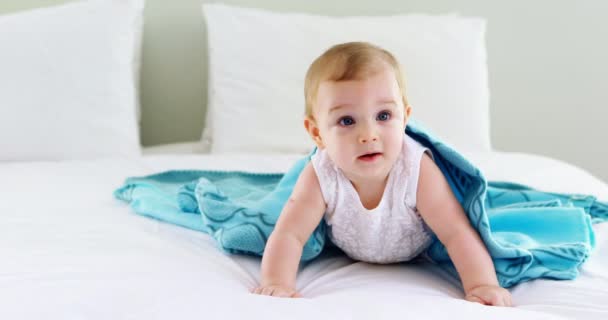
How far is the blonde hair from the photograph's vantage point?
1.09 meters

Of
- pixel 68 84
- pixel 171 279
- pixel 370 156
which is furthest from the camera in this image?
pixel 68 84

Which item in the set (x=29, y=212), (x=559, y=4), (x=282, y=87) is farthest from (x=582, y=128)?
(x=29, y=212)

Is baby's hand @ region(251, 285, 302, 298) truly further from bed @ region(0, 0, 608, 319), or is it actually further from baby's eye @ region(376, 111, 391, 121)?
baby's eye @ region(376, 111, 391, 121)

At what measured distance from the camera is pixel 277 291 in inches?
40.9

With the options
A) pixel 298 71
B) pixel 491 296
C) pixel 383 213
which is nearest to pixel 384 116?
pixel 383 213

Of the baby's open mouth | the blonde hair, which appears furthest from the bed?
the blonde hair

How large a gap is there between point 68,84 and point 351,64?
4.09ft

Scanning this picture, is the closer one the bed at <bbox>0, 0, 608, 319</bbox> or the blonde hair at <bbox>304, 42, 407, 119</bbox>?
the bed at <bbox>0, 0, 608, 319</bbox>

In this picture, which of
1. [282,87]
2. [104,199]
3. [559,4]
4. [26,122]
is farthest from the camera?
[559,4]

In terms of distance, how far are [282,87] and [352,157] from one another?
3.63ft

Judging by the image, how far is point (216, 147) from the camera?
7.20ft

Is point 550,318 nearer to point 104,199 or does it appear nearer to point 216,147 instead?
point 104,199

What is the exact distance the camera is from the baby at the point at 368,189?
3.57ft

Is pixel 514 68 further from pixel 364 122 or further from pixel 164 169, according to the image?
pixel 364 122
